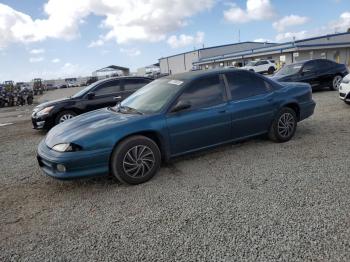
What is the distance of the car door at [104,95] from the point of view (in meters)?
8.55

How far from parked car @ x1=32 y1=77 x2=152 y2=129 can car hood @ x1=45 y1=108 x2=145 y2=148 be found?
12.4 feet

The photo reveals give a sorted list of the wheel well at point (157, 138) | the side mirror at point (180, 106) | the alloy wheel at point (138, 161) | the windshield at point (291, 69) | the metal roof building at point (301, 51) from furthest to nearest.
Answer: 1. the metal roof building at point (301, 51)
2. the windshield at point (291, 69)
3. the side mirror at point (180, 106)
4. the wheel well at point (157, 138)
5. the alloy wheel at point (138, 161)

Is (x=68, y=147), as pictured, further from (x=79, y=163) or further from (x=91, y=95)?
(x=91, y=95)

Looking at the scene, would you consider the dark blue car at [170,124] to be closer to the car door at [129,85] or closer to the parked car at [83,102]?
the parked car at [83,102]


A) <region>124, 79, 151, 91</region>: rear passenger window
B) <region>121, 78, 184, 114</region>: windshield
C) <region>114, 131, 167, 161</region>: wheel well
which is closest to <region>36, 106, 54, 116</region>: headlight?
<region>124, 79, 151, 91</region>: rear passenger window

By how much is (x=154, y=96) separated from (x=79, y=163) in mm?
1691

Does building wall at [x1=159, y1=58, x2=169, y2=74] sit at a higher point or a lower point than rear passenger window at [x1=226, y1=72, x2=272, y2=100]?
higher

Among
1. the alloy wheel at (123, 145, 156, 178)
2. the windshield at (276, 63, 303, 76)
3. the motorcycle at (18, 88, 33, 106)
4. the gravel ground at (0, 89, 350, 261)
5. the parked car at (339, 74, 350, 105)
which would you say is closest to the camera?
the gravel ground at (0, 89, 350, 261)

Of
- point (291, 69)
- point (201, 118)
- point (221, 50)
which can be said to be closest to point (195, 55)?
point (221, 50)

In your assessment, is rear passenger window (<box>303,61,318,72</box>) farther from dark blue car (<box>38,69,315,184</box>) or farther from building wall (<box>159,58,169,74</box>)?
building wall (<box>159,58,169,74</box>)

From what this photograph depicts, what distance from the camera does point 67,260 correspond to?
2.71 metres

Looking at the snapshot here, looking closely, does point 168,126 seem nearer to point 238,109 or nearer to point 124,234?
point 238,109

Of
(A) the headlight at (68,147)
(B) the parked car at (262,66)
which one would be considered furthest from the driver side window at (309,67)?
(B) the parked car at (262,66)

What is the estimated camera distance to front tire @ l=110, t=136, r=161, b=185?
4056 mm
